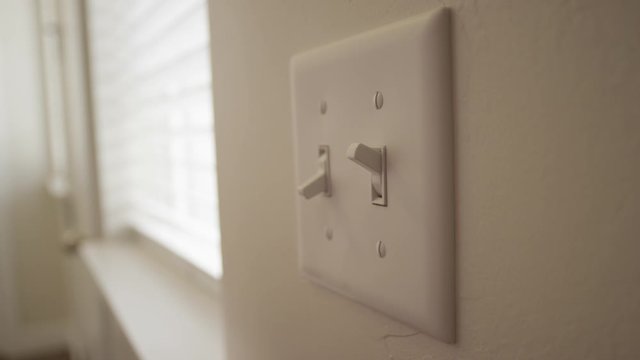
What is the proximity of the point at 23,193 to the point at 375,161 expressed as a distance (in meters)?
2.89

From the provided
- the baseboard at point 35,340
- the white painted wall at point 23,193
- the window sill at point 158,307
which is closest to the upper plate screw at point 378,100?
the window sill at point 158,307

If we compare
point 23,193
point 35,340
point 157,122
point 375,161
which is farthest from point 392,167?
point 35,340

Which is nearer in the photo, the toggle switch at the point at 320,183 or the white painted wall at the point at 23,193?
the toggle switch at the point at 320,183

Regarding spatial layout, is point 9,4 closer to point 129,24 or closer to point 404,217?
point 129,24

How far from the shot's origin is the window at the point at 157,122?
934mm

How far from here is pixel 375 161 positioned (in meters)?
0.25

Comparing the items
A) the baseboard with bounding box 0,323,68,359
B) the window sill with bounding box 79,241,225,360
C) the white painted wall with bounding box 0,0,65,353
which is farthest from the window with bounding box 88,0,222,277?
the baseboard with bounding box 0,323,68,359

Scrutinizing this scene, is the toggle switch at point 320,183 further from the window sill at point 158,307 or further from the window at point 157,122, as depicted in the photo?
the window at point 157,122

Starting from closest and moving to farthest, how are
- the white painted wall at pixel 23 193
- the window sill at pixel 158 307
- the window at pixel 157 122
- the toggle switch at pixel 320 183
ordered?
the toggle switch at pixel 320 183, the window sill at pixel 158 307, the window at pixel 157 122, the white painted wall at pixel 23 193

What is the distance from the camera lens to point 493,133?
203 millimetres

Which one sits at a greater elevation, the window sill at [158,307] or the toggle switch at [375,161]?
the toggle switch at [375,161]

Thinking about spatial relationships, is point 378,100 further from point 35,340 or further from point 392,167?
point 35,340

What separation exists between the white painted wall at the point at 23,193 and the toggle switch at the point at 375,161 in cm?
284

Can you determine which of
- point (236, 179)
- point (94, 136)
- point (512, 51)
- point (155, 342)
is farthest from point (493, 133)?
point (94, 136)
